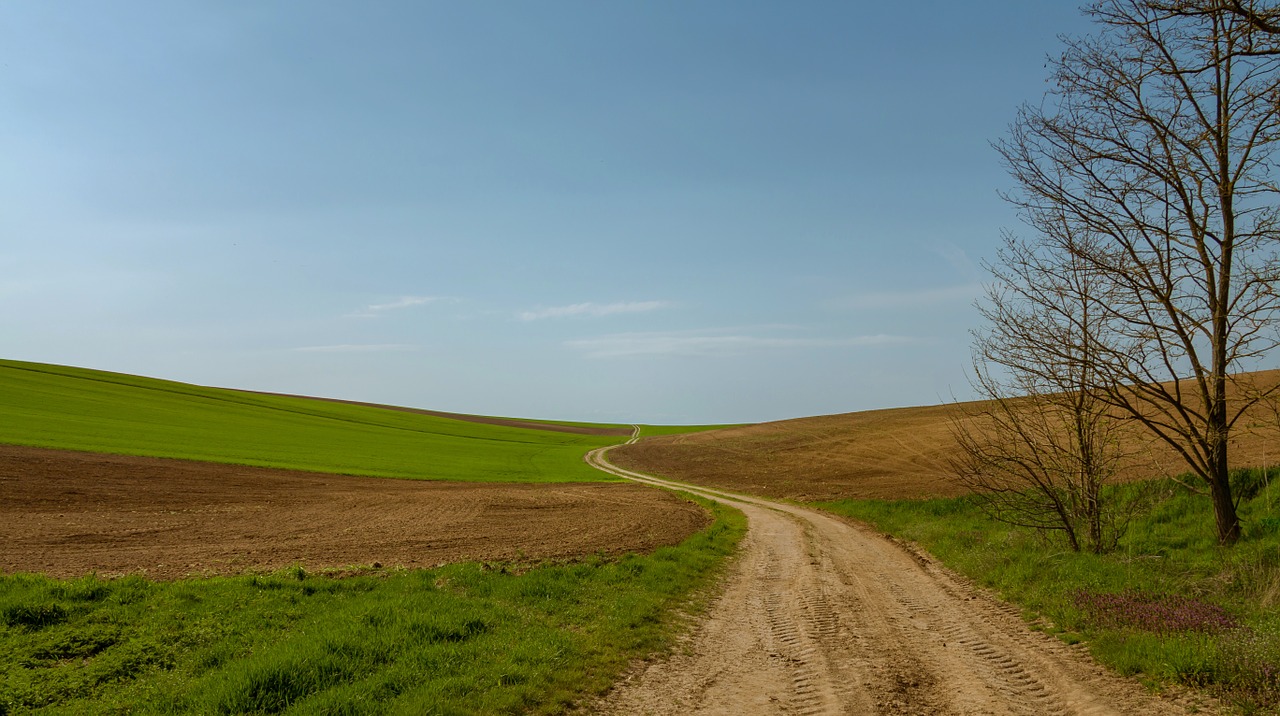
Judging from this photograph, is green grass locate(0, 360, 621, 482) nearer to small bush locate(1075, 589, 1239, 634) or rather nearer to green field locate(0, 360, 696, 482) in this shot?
green field locate(0, 360, 696, 482)

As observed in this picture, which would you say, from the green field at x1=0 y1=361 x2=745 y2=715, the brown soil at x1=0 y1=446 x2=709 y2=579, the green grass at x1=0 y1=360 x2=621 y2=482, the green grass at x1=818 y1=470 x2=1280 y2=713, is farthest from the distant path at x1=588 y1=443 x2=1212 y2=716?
the green grass at x1=0 y1=360 x2=621 y2=482

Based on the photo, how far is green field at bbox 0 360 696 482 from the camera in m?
38.0

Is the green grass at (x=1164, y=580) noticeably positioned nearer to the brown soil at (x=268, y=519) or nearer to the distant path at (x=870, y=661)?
the distant path at (x=870, y=661)

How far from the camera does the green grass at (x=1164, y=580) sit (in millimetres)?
7027

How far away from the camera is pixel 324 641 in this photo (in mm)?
8164

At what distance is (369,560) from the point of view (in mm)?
→ 15141

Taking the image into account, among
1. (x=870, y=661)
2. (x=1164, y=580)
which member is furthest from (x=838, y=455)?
(x=870, y=661)

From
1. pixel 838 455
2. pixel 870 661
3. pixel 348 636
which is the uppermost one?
pixel 348 636

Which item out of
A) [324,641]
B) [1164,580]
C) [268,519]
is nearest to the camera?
[324,641]

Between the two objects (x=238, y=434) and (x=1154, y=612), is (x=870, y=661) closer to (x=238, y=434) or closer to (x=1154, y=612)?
(x=1154, y=612)

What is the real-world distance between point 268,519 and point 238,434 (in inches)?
1259

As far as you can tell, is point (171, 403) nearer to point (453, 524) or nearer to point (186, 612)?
point (453, 524)

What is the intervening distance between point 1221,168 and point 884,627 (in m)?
10.2

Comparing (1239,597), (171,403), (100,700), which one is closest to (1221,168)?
(1239,597)
